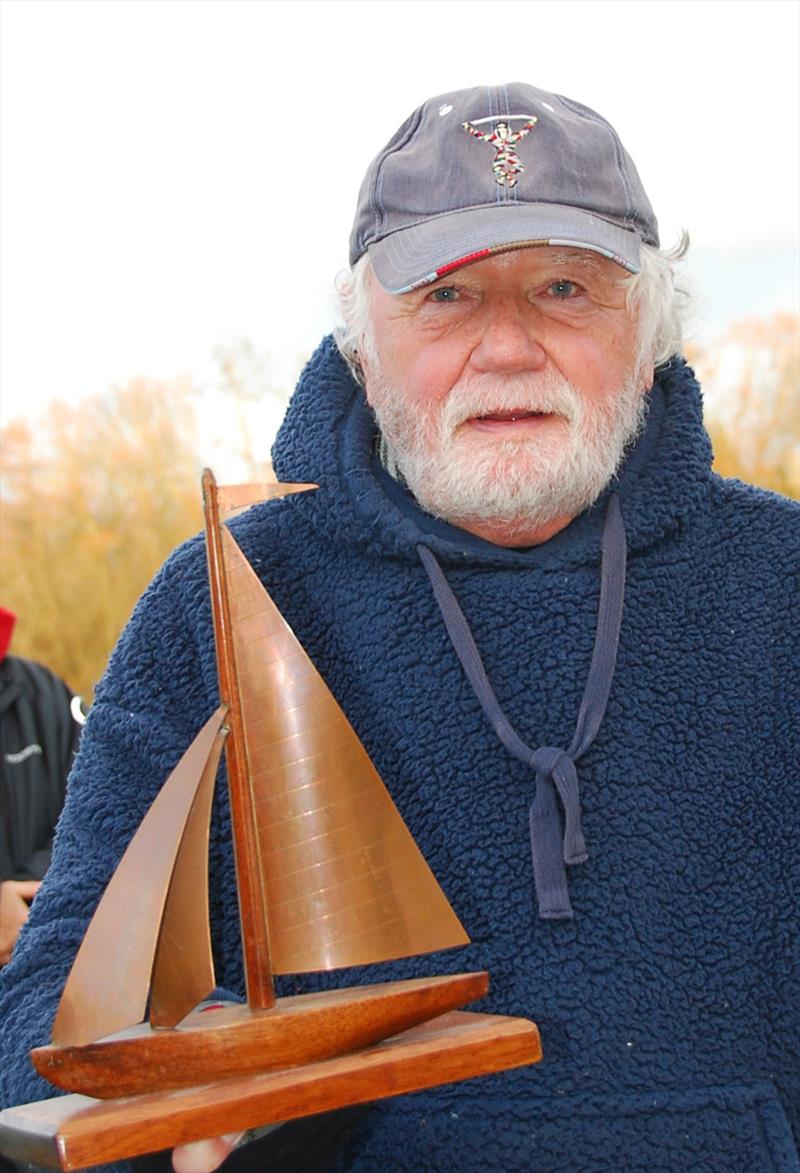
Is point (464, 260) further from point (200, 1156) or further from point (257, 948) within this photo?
point (200, 1156)

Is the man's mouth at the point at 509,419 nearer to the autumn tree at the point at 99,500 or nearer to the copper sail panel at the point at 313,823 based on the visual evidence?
the copper sail panel at the point at 313,823

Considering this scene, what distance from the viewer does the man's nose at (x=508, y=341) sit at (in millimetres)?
1714

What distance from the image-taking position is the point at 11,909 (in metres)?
2.83

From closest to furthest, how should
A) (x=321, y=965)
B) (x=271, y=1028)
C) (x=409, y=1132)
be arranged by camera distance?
(x=271, y=1028) < (x=321, y=965) < (x=409, y=1132)

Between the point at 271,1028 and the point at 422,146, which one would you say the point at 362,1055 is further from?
the point at 422,146

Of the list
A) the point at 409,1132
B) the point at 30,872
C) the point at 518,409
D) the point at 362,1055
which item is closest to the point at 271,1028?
the point at 362,1055

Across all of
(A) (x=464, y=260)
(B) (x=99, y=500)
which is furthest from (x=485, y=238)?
(B) (x=99, y=500)

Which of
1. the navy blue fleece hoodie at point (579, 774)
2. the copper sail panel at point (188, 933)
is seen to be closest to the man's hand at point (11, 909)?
the navy blue fleece hoodie at point (579, 774)

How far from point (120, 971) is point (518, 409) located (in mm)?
828

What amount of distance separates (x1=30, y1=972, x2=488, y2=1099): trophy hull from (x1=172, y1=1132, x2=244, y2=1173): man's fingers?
122 millimetres

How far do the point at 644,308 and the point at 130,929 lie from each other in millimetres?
1051

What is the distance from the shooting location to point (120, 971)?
1.25 meters

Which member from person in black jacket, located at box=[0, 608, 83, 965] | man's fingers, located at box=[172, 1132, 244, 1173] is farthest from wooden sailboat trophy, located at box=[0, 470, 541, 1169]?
person in black jacket, located at box=[0, 608, 83, 965]

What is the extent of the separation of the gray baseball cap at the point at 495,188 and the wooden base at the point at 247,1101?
0.89 meters
